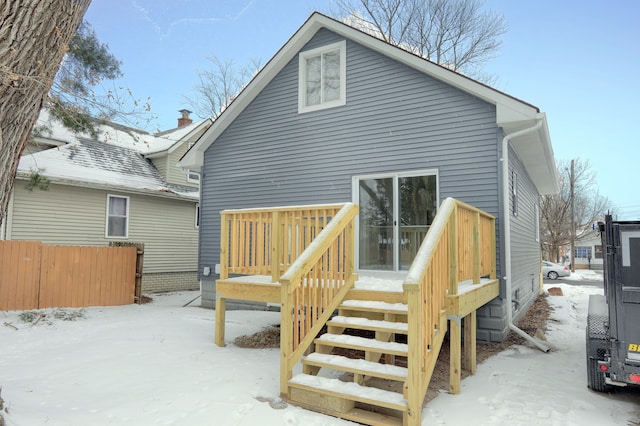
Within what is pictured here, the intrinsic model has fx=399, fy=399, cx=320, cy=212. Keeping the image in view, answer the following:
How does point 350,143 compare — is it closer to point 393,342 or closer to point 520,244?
point 520,244

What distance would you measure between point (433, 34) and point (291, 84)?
12.3m

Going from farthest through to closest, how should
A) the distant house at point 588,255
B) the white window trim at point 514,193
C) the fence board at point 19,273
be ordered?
1. the distant house at point 588,255
2. the fence board at point 19,273
3. the white window trim at point 514,193

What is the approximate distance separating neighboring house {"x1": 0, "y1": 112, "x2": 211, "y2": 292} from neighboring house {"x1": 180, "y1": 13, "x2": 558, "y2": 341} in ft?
8.76

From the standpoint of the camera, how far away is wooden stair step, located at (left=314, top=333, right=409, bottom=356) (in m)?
3.69

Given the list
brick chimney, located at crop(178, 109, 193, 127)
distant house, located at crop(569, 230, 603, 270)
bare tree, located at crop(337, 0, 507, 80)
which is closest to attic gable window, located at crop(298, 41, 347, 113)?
bare tree, located at crop(337, 0, 507, 80)

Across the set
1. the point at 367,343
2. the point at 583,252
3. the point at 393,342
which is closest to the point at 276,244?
the point at 367,343

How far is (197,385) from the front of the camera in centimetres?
400

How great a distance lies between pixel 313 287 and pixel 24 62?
3.05m

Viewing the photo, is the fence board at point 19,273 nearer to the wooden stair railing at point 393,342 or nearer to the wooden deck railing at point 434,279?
the wooden stair railing at point 393,342

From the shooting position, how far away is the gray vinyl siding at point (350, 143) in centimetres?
648

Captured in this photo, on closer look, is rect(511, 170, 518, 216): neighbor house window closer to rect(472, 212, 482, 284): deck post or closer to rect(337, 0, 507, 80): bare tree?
rect(472, 212, 482, 284): deck post

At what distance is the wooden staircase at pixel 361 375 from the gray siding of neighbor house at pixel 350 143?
123 inches

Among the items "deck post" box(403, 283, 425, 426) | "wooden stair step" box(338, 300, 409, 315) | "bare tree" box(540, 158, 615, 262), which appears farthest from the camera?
"bare tree" box(540, 158, 615, 262)

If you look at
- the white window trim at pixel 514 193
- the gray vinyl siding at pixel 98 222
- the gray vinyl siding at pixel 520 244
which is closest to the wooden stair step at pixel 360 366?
the gray vinyl siding at pixel 520 244
